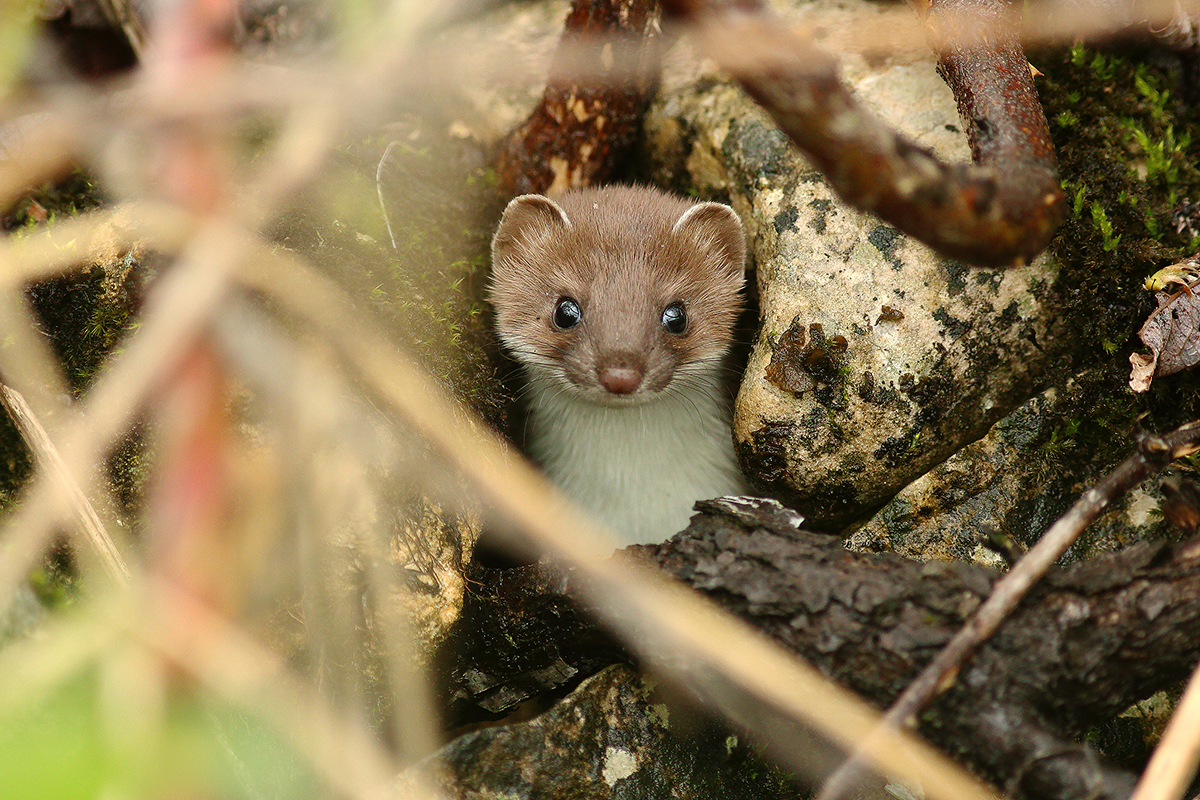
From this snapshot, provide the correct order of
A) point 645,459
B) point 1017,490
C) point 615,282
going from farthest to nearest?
point 645,459 < point 615,282 < point 1017,490

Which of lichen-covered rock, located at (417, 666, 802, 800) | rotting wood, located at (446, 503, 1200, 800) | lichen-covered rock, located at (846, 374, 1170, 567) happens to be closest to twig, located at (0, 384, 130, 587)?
lichen-covered rock, located at (417, 666, 802, 800)

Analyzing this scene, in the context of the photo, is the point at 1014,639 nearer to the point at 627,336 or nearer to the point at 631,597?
the point at 631,597

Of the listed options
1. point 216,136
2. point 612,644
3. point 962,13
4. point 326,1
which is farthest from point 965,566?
point 326,1

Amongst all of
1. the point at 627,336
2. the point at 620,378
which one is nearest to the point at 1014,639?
the point at 620,378

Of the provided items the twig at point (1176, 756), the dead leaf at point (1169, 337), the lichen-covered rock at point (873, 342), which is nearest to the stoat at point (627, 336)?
the lichen-covered rock at point (873, 342)

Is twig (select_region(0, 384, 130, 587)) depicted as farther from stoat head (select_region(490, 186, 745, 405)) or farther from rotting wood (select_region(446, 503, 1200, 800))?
rotting wood (select_region(446, 503, 1200, 800))

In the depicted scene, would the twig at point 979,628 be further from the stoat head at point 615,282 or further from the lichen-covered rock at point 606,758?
the stoat head at point 615,282

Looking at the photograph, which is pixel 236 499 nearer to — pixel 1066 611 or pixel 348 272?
pixel 348 272
